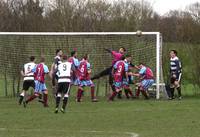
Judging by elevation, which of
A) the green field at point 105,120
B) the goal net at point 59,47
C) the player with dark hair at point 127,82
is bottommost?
the green field at point 105,120

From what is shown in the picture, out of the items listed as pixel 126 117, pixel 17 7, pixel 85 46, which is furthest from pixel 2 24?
pixel 126 117

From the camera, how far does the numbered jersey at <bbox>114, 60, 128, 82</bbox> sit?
2424 cm

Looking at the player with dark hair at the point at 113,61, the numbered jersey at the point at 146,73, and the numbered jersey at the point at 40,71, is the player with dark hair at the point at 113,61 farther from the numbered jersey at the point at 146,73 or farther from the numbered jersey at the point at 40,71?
the numbered jersey at the point at 40,71

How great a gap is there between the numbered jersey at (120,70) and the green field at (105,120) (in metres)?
2.41

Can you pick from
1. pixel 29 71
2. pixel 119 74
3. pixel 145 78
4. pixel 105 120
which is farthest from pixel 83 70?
pixel 105 120

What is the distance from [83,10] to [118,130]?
26906 mm

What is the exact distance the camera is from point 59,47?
92.3ft

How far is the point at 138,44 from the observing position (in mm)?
27438

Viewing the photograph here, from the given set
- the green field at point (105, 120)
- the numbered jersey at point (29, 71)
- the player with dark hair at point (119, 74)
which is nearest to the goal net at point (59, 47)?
the player with dark hair at point (119, 74)

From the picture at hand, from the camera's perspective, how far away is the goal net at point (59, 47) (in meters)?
27.6

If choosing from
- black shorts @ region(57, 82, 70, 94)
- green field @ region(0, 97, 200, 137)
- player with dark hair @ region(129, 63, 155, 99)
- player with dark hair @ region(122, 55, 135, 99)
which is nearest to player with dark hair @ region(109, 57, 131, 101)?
player with dark hair @ region(122, 55, 135, 99)

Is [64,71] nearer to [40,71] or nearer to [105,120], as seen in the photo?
[105,120]

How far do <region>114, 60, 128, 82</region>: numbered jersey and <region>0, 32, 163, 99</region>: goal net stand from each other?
3.03 m

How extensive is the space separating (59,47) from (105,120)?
12257 mm
